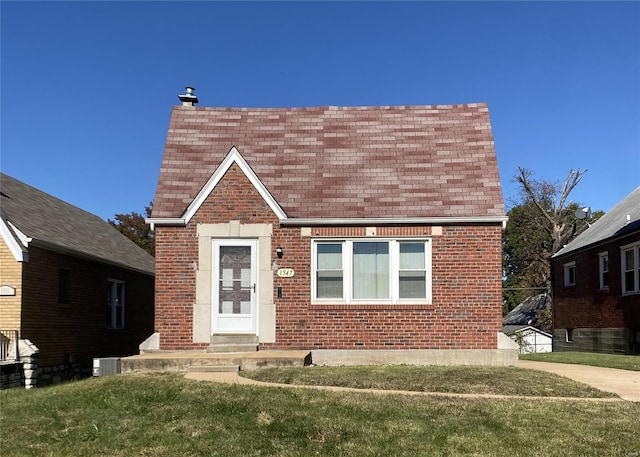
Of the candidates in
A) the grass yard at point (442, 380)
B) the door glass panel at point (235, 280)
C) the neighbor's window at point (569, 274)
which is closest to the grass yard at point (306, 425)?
the grass yard at point (442, 380)

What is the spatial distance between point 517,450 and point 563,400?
8.28 ft

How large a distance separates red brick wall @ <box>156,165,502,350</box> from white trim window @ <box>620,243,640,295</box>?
1121 centimetres

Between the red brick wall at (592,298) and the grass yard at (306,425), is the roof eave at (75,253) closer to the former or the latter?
the grass yard at (306,425)

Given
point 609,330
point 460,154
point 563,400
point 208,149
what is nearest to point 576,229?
point 609,330

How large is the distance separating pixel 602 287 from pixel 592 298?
106 centimetres

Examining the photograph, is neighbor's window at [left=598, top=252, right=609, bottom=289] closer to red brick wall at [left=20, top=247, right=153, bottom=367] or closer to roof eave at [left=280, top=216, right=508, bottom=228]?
roof eave at [left=280, top=216, right=508, bottom=228]

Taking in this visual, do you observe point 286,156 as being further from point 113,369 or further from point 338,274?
point 113,369

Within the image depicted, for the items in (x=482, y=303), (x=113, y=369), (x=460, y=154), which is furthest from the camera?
(x=460, y=154)

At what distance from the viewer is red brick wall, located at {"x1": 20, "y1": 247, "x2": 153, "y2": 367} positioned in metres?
16.3

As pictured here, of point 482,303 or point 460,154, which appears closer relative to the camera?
point 482,303

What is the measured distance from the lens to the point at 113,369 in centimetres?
1180

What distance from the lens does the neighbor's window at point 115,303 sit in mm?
21625

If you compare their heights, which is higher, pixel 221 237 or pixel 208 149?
pixel 208 149

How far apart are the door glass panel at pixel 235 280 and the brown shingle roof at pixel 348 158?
1.40 meters
